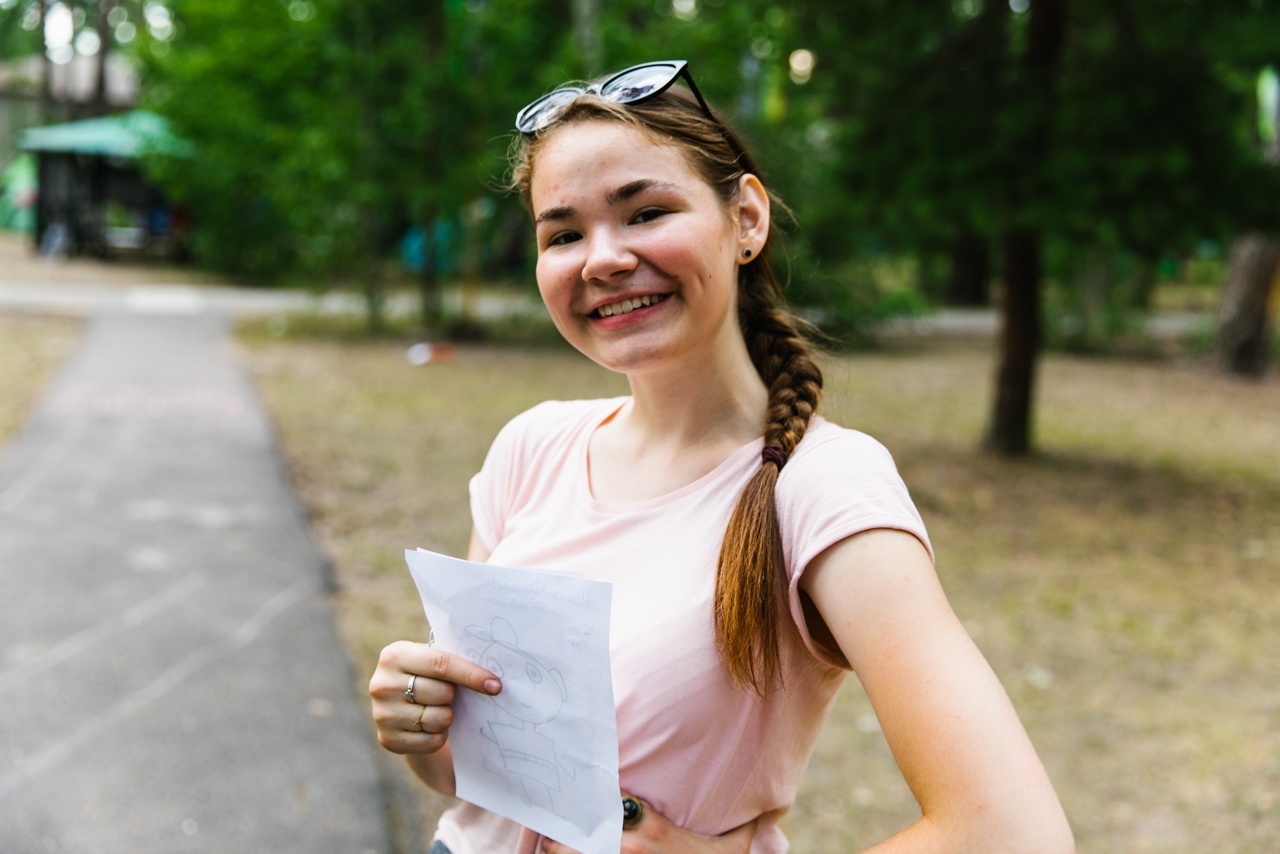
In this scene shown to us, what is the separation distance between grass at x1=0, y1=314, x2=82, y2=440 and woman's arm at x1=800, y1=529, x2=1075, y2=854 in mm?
8560

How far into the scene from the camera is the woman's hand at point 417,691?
155 cm

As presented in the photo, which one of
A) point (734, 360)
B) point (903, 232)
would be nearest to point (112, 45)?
point (903, 232)

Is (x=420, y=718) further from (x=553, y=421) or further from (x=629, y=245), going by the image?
(x=629, y=245)

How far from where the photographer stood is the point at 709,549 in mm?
1504

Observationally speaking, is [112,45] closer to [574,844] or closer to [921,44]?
[921,44]

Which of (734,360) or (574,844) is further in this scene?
(734,360)

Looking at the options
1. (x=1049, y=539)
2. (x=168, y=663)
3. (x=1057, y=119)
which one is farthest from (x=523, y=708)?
(x=1057, y=119)

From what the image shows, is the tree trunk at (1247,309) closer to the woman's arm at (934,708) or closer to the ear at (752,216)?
the ear at (752,216)

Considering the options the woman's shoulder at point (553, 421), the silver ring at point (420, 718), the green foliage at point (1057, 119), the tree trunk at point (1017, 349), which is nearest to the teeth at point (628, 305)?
the woman's shoulder at point (553, 421)

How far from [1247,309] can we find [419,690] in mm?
16466

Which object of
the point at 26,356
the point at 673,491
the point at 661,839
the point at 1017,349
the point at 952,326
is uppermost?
the point at 673,491

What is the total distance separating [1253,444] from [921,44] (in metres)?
5.20

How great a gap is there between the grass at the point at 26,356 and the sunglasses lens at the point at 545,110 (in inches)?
316

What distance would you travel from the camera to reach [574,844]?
58.9 inches
